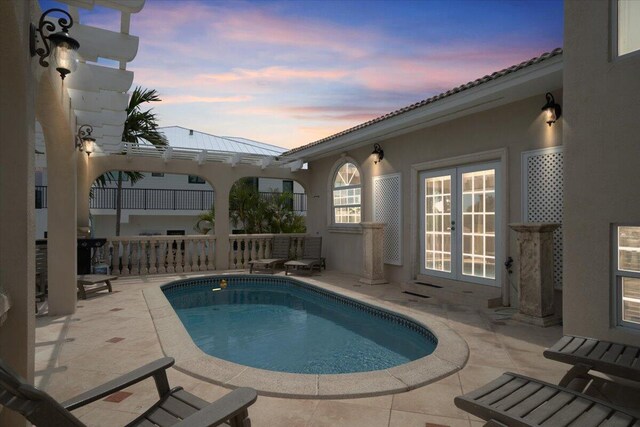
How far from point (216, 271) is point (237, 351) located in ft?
19.9

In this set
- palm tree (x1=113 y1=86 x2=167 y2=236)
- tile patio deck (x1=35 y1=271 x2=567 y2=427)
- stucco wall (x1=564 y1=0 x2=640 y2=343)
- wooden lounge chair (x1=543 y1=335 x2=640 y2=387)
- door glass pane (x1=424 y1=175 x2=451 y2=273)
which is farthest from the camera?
palm tree (x1=113 y1=86 x2=167 y2=236)

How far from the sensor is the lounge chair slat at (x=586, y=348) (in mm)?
2934

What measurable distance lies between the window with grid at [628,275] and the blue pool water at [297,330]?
211 cm

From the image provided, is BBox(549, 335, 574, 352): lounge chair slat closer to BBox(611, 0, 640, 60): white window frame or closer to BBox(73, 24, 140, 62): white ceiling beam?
BBox(611, 0, 640, 60): white window frame

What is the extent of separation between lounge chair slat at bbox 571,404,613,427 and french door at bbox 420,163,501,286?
483 cm

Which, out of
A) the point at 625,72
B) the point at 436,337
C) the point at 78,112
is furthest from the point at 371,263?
the point at 78,112

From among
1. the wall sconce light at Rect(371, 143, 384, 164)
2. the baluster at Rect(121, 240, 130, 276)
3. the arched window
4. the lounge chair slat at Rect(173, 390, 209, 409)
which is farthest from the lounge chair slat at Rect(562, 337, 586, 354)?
the baluster at Rect(121, 240, 130, 276)

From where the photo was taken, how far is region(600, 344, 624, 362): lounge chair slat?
9.18 feet

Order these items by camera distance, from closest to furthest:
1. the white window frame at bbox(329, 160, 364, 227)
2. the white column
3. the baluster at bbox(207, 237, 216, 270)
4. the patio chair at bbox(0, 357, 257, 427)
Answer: the patio chair at bbox(0, 357, 257, 427) → the white column → the white window frame at bbox(329, 160, 364, 227) → the baluster at bbox(207, 237, 216, 270)

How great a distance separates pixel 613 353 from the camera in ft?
9.61

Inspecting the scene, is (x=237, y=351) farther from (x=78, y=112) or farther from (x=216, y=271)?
(x=216, y=271)

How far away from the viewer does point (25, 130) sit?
2.47 m

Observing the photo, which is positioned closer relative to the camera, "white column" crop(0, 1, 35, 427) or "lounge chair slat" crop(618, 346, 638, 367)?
"white column" crop(0, 1, 35, 427)

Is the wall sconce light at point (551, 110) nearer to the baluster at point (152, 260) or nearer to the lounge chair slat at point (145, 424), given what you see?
the lounge chair slat at point (145, 424)
